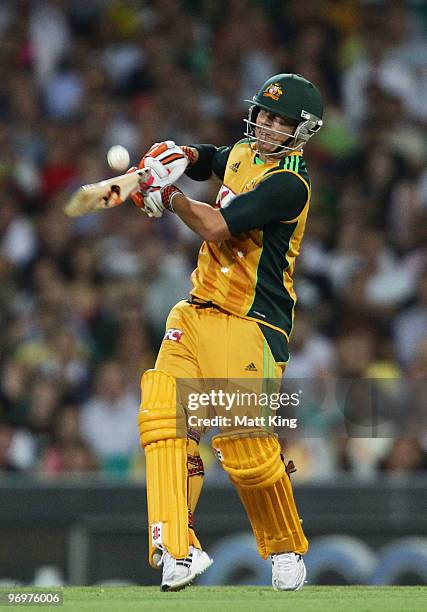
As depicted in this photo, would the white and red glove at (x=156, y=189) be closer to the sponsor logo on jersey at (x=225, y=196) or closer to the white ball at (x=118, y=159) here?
the white ball at (x=118, y=159)

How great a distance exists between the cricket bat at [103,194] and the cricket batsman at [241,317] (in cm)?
11

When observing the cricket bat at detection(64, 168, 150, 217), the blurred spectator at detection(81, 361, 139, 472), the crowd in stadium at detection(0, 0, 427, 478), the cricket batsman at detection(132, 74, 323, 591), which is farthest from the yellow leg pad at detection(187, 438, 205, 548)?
the blurred spectator at detection(81, 361, 139, 472)

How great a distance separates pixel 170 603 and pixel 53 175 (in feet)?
21.5

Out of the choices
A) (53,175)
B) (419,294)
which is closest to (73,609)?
(419,294)

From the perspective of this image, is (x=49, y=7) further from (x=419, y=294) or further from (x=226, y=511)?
(x=226, y=511)

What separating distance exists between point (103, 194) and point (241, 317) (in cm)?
90

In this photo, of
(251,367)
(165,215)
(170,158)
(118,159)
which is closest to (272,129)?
(170,158)

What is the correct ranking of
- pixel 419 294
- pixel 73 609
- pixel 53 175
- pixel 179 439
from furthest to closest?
pixel 53 175
pixel 419 294
pixel 179 439
pixel 73 609

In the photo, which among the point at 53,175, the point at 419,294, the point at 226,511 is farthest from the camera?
the point at 53,175

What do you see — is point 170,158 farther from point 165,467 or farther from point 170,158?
point 165,467

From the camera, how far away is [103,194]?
5.64 metres

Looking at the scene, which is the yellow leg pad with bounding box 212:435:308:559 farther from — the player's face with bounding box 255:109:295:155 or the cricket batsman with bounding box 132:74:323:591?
the player's face with bounding box 255:109:295:155

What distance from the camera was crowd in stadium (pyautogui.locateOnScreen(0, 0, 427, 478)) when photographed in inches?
390

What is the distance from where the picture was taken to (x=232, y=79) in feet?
39.2
